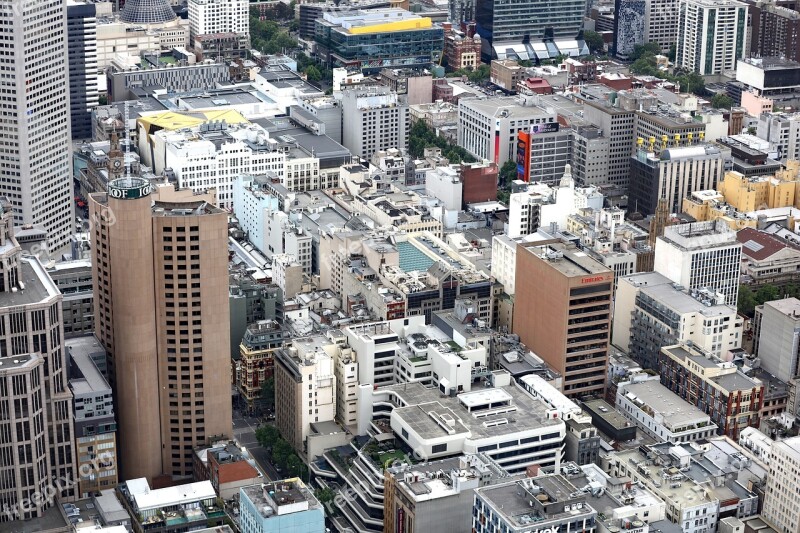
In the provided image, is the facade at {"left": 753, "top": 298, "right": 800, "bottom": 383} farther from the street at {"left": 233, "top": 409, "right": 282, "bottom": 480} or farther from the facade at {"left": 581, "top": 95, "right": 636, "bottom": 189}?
the facade at {"left": 581, "top": 95, "right": 636, "bottom": 189}

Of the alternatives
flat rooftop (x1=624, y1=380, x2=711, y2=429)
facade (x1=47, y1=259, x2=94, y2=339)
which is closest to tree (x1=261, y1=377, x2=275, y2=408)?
facade (x1=47, y1=259, x2=94, y2=339)

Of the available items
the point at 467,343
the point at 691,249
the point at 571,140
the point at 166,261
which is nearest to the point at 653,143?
the point at 571,140

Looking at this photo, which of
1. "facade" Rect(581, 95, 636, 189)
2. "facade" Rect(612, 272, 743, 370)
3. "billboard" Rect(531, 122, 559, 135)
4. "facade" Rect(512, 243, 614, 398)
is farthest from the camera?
"billboard" Rect(531, 122, 559, 135)

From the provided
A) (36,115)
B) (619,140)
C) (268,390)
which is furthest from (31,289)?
(619,140)

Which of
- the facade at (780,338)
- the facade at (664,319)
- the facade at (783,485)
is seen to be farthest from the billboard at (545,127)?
the facade at (783,485)

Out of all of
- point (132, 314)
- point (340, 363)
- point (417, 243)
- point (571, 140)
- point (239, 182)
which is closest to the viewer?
point (132, 314)

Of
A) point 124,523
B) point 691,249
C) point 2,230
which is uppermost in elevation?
point 2,230

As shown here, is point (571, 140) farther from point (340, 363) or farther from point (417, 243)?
point (340, 363)
